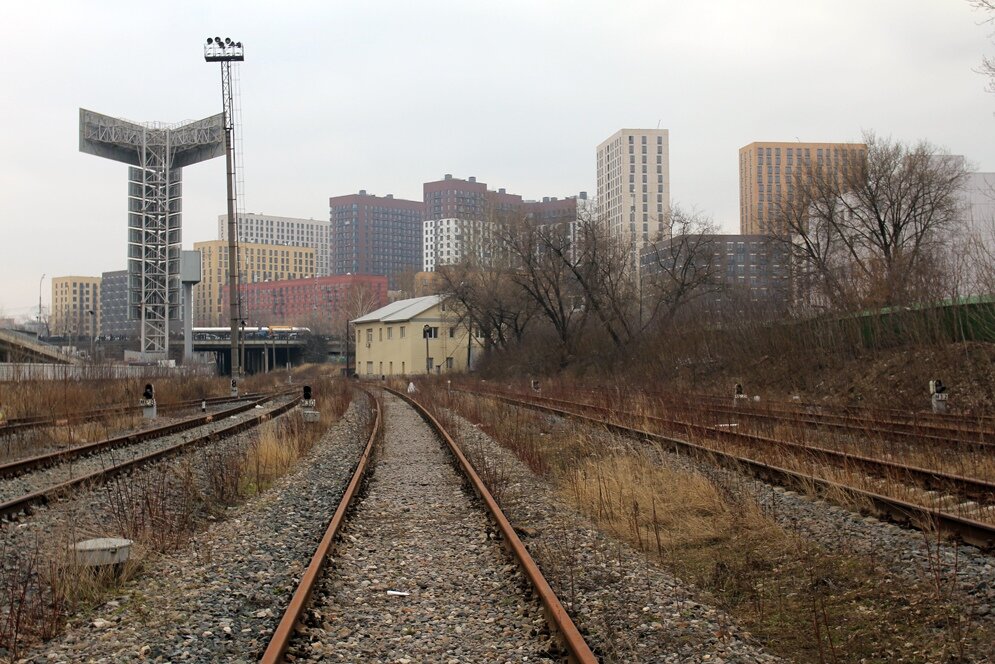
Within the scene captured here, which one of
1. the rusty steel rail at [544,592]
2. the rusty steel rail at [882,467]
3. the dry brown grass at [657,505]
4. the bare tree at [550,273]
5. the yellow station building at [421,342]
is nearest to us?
the rusty steel rail at [544,592]

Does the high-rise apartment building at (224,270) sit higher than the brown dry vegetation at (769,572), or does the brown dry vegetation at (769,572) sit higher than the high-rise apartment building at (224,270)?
the high-rise apartment building at (224,270)

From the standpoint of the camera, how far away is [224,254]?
17450 centimetres

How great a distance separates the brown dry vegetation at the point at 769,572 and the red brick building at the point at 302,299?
141 metres

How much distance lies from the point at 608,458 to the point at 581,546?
4516 millimetres

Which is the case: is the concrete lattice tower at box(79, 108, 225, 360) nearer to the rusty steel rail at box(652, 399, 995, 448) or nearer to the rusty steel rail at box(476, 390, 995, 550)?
the rusty steel rail at box(652, 399, 995, 448)

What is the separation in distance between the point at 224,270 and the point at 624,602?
18077 cm

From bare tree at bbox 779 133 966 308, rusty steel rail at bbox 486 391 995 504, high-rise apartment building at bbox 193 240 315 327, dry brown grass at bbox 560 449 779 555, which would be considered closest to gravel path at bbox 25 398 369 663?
dry brown grass at bbox 560 449 779 555

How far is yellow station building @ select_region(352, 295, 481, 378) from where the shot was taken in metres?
79.3

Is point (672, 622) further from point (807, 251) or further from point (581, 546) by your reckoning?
point (807, 251)

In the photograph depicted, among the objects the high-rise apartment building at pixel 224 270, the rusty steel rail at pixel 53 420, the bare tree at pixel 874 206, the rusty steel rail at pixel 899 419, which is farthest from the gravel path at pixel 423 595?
the high-rise apartment building at pixel 224 270

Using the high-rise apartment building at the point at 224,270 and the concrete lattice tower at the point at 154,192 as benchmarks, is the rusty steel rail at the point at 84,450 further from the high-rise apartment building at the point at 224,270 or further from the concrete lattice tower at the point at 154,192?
the high-rise apartment building at the point at 224,270

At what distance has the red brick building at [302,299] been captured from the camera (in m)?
160

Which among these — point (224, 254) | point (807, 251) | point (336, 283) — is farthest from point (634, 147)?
point (807, 251)

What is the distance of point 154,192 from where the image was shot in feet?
273
